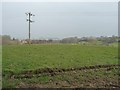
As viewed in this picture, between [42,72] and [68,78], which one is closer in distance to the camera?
[68,78]

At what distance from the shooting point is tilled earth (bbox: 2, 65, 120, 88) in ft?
22.2

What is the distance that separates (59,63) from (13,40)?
1230 cm

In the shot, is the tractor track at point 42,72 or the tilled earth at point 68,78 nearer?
the tilled earth at point 68,78

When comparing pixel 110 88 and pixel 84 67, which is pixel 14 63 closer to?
pixel 84 67

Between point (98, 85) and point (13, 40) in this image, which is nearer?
point (98, 85)

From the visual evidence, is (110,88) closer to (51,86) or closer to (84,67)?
(51,86)

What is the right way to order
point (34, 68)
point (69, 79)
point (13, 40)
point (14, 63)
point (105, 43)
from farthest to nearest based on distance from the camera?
point (13, 40), point (105, 43), point (14, 63), point (34, 68), point (69, 79)

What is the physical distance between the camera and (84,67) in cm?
900

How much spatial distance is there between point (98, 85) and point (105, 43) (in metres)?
12.0

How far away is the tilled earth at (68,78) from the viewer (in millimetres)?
6781

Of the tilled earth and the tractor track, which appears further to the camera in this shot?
the tractor track

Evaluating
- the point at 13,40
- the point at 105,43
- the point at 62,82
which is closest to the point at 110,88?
the point at 62,82

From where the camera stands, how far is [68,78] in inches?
292

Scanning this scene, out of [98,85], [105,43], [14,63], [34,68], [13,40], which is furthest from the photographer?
[13,40]
